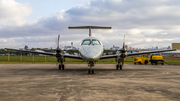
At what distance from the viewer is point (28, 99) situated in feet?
17.3

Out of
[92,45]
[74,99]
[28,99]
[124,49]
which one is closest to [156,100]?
[74,99]

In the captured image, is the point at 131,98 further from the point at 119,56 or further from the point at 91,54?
the point at 119,56

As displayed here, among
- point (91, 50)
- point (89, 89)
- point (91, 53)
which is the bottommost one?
point (89, 89)

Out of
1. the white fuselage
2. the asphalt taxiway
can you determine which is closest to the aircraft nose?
the white fuselage

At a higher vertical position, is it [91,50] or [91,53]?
[91,50]

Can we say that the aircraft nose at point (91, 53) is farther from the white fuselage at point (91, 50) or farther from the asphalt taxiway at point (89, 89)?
the asphalt taxiway at point (89, 89)

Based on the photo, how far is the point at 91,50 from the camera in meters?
12.6

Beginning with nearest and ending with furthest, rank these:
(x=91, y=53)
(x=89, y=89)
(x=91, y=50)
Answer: (x=89, y=89), (x=91, y=53), (x=91, y=50)

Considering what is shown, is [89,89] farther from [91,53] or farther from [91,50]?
[91,50]

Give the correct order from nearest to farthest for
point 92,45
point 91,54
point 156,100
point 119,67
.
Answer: point 156,100
point 91,54
point 92,45
point 119,67

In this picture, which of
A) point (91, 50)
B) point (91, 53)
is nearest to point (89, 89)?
point (91, 53)

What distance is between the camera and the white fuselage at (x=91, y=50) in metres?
12.1

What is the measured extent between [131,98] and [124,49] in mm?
11916

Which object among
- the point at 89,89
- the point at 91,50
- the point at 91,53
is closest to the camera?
the point at 89,89
